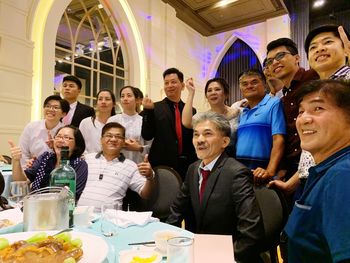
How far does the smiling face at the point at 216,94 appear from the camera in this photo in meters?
2.31

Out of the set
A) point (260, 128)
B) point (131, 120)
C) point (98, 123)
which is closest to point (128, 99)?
point (131, 120)

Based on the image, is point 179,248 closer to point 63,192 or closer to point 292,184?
point 63,192

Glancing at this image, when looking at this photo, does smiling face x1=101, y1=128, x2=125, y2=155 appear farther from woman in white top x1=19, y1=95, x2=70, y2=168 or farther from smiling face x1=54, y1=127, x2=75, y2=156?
woman in white top x1=19, y1=95, x2=70, y2=168

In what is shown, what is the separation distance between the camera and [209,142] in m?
1.59

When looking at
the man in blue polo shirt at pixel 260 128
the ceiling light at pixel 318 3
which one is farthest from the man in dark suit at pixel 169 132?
the ceiling light at pixel 318 3

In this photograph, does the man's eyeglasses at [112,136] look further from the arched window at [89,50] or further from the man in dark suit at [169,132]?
the arched window at [89,50]

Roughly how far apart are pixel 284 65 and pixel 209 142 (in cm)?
A: 76

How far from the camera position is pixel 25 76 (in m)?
3.78

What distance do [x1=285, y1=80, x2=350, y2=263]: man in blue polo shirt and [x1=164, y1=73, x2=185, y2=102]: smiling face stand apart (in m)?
1.59

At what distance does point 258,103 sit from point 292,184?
68 cm

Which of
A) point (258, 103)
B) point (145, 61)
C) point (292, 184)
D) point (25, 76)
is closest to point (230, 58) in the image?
point (145, 61)

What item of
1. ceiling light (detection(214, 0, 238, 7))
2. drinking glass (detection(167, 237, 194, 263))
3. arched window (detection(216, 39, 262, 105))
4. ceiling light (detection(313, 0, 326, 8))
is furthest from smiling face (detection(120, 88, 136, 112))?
ceiling light (detection(313, 0, 326, 8))

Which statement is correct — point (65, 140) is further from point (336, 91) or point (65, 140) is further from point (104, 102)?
point (336, 91)

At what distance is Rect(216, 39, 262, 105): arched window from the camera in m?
7.67
